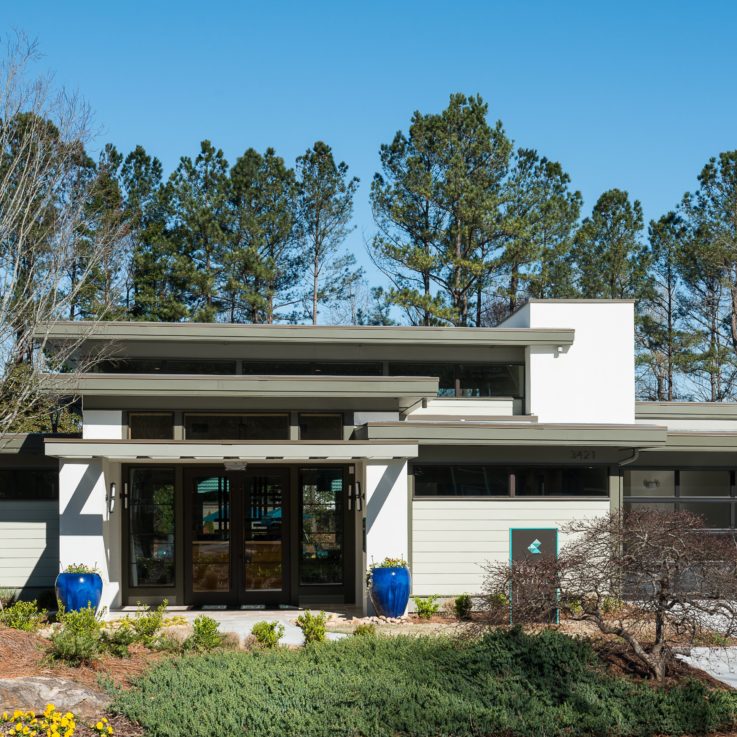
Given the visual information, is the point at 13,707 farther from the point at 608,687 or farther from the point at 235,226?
the point at 235,226

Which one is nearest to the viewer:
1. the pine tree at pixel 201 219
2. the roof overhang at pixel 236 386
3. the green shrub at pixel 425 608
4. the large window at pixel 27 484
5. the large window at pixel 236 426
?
the green shrub at pixel 425 608

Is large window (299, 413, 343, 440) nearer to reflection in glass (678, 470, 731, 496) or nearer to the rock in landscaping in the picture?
reflection in glass (678, 470, 731, 496)

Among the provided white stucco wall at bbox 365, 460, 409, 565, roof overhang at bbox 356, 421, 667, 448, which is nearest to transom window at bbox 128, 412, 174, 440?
roof overhang at bbox 356, 421, 667, 448

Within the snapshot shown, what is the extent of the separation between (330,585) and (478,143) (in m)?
21.7

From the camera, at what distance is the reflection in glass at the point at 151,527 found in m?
18.0

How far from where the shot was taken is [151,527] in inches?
712

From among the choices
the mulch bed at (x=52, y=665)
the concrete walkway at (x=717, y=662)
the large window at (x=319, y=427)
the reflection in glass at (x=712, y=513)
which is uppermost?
the large window at (x=319, y=427)

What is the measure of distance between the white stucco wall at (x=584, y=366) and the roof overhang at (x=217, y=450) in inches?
225

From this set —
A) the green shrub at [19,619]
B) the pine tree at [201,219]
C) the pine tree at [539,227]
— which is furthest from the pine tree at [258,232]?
the green shrub at [19,619]

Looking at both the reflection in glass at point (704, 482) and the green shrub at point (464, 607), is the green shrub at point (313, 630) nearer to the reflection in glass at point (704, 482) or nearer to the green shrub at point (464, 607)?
the green shrub at point (464, 607)

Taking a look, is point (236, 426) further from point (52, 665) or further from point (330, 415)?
point (52, 665)

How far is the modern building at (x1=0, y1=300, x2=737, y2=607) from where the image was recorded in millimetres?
16516

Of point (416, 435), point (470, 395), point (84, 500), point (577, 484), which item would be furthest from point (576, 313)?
point (84, 500)

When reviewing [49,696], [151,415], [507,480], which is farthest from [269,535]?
[49,696]
